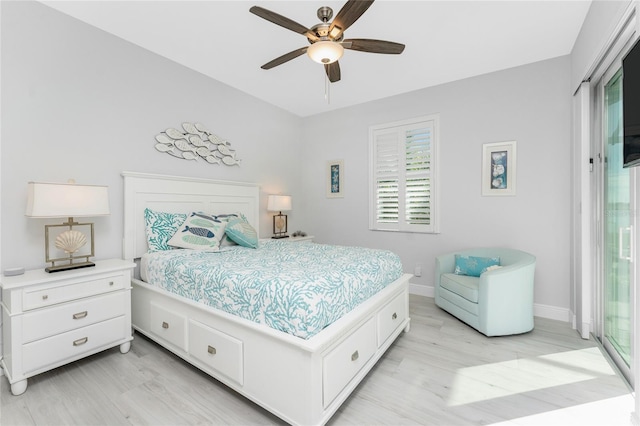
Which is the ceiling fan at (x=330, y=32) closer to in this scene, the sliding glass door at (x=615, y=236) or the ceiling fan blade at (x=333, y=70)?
the ceiling fan blade at (x=333, y=70)

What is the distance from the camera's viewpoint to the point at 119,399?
177 centimetres

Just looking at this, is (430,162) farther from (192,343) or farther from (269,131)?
(192,343)

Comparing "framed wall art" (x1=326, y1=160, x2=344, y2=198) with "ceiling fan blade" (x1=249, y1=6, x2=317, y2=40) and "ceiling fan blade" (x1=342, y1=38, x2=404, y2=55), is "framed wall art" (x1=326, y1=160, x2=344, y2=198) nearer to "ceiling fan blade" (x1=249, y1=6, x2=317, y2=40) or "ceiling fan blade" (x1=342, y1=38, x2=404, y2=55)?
"ceiling fan blade" (x1=342, y1=38, x2=404, y2=55)

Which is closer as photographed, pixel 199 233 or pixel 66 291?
pixel 66 291

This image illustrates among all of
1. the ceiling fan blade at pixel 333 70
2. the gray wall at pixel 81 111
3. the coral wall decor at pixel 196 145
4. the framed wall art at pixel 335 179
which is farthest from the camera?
the framed wall art at pixel 335 179

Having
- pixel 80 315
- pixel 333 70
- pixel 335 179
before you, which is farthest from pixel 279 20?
pixel 335 179

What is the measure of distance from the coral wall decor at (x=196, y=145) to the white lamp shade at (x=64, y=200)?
38.3 inches

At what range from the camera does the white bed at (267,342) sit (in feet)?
4.79

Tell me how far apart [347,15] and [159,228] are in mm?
2457

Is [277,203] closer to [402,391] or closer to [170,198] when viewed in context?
[170,198]

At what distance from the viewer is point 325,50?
74.8 inches

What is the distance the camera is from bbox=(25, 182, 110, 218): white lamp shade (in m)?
1.93

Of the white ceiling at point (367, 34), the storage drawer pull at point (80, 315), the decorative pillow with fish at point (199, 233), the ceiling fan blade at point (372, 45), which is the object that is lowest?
the storage drawer pull at point (80, 315)

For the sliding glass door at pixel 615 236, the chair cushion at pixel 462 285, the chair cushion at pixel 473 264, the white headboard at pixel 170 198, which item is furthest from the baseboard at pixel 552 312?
the white headboard at pixel 170 198
